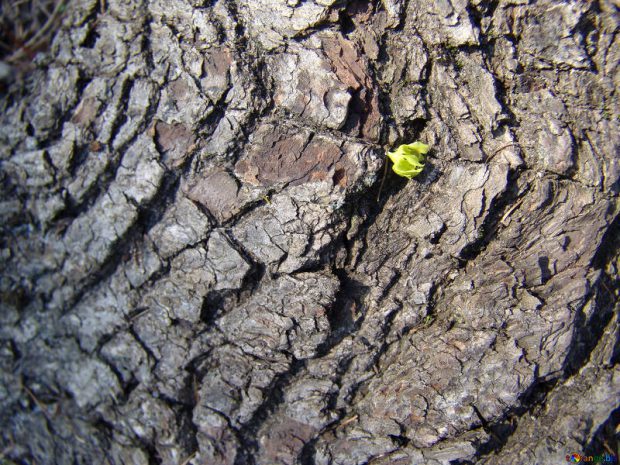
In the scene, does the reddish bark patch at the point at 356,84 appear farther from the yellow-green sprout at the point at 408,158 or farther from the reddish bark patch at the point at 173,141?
the reddish bark patch at the point at 173,141

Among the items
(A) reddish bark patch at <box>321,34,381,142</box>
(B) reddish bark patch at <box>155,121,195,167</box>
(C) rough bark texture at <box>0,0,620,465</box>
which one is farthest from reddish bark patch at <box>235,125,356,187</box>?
(B) reddish bark patch at <box>155,121,195,167</box>

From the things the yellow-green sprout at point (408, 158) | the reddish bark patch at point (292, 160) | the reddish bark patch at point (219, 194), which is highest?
the yellow-green sprout at point (408, 158)

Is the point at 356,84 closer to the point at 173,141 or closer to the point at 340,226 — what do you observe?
the point at 340,226

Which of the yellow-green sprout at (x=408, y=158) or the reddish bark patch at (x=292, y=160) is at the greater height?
the yellow-green sprout at (x=408, y=158)

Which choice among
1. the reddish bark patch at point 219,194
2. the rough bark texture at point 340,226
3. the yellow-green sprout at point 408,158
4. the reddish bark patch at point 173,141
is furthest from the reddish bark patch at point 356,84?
the reddish bark patch at point 173,141

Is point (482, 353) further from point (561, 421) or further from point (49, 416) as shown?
point (49, 416)

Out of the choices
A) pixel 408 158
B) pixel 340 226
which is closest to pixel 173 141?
pixel 340 226
